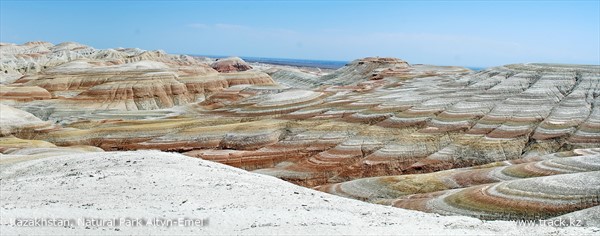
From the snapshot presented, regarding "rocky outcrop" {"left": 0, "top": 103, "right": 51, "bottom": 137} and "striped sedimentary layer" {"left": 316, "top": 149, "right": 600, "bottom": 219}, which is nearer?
"striped sedimentary layer" {"left": 316, "top": 149, "right": 600, "bottom": 219}

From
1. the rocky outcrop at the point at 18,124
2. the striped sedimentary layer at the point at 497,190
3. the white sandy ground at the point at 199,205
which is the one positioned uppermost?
the white sandy ground at the point at 199,205

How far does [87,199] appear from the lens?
2002 cm

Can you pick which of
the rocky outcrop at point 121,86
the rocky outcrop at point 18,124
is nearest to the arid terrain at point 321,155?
the rocky outcrop at point 18,124

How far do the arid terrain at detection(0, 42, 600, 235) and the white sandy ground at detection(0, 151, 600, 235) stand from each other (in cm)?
9

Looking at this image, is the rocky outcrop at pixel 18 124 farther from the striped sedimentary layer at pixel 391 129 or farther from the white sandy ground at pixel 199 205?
the white sandy ground at pixel 199 205

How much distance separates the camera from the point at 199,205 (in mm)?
19016

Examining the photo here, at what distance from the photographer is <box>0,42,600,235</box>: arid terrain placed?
738 inches

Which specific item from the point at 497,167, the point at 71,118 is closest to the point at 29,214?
the point at 497,167

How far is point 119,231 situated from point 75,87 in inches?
3973

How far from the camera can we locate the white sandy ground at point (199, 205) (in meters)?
16.0

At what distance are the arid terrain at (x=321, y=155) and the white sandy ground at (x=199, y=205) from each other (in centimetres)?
9

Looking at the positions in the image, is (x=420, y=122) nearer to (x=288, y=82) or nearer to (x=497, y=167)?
(x=497, y=167)

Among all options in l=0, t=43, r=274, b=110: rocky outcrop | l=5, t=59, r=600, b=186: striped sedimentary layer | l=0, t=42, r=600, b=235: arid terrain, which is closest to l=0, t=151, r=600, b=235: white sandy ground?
l=0, t=42, r=600, b=235: arid terrain

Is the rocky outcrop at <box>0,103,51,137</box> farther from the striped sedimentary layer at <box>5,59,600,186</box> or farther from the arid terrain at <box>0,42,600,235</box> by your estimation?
the striped sedimentary layer at <box>5,59,600,186</box>
